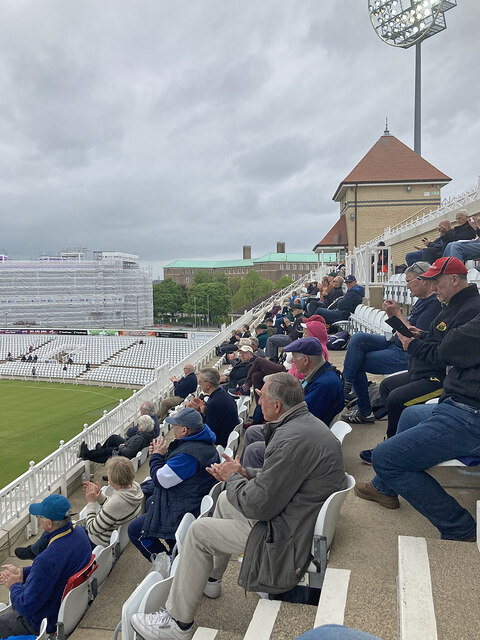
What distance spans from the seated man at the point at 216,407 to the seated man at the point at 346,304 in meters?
4.87

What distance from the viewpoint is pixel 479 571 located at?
2426 millimetres

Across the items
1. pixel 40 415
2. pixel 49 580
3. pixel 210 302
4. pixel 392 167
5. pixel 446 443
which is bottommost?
pixel 40 415

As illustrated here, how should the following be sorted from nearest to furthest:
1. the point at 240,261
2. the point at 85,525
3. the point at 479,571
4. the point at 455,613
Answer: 1. the point at 455,613
2. the point at 479,571
3. the point at 85,525
4. the point at 240,261

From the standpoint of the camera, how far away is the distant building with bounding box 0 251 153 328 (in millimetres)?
71375

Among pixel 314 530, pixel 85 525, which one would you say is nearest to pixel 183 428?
pixel 314 530

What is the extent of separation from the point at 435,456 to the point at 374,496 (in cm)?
97

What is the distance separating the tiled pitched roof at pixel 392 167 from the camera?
3712 cm

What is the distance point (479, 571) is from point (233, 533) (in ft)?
4.44

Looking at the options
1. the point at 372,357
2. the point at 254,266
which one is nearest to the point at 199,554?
the point at 372,357

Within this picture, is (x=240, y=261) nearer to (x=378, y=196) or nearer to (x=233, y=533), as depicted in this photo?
(x=378, y=196)

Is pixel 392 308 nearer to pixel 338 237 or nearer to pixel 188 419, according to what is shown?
pixel 188 419

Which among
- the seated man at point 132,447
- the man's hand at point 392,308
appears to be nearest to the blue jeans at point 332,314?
the seated man at point 132,447

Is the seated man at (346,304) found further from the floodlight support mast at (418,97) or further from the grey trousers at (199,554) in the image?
the floodlight support mast at (418,97)

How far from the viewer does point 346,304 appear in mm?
10109
